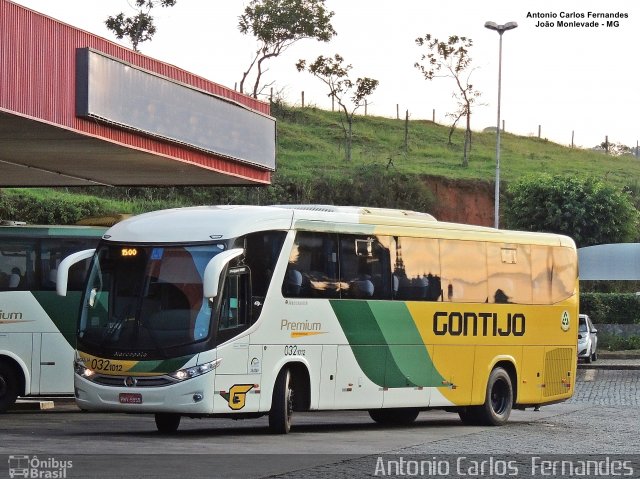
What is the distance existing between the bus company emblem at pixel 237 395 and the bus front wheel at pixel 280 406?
0.58m

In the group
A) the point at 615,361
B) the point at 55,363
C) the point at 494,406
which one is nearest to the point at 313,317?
the point at 494,406

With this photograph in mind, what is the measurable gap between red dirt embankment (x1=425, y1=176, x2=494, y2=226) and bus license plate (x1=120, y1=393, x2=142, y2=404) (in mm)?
56273

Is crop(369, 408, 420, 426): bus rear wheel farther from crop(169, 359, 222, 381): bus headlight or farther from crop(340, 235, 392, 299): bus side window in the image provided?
crop(169, 359, 222, 381): bus headlight

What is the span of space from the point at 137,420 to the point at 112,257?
5.21 m

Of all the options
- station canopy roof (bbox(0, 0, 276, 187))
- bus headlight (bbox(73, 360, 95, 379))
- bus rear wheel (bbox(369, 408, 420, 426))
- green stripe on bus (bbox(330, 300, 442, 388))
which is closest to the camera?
bus headlight (bbox(73, 360, 95, 379))

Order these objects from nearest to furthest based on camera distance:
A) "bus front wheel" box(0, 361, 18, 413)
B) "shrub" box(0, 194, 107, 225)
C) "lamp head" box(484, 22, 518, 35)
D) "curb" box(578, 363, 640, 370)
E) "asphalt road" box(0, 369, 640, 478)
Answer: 1. "asphalt road" box(0, 369, 640, 478)
2. "bus front wheel" box(0, 361, 18, 413)
3. "curb" box(578, 363, 640, 370)
4. "shrub" box(0, 194, 107, 225)
5. "lamp head" box(484, 22, 518, 35)

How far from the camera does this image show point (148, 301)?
17.2m

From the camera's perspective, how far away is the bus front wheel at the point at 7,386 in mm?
22688

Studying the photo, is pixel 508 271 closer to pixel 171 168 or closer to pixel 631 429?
pixel 631 429

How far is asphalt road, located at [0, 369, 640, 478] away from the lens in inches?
513

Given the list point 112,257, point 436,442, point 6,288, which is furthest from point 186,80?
point 436,442

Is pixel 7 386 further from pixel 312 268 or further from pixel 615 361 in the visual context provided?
pixel 615 361

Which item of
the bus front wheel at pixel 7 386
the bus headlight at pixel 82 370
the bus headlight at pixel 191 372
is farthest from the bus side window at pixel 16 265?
the bus headlight at pixel 191 372

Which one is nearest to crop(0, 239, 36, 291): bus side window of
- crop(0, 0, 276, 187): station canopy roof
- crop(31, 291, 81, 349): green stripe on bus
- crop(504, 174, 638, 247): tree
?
crop(31, 291, 81, 349): green stripe on bus
